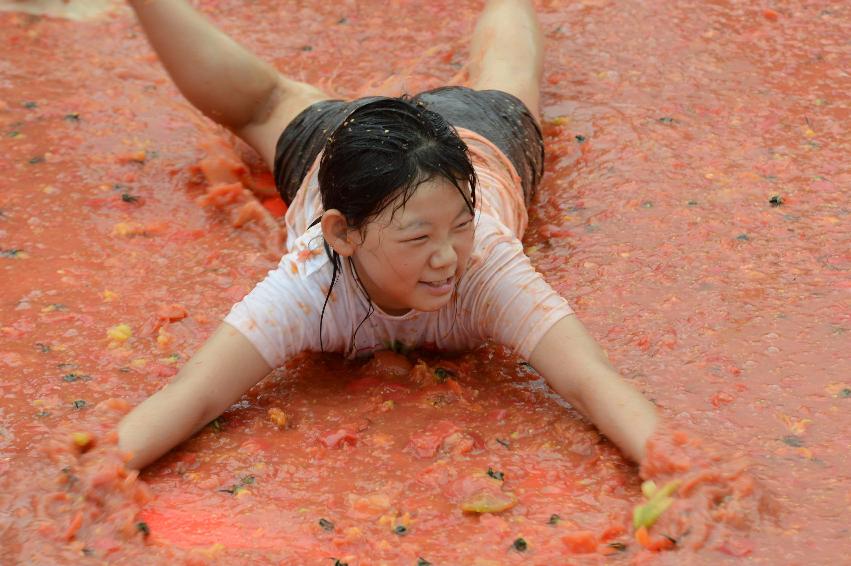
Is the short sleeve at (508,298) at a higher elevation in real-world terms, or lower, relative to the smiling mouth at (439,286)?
lower

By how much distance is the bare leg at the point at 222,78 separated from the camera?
11.5 feet

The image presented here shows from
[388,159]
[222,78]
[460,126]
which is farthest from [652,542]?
[222,78]

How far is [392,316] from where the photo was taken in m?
Answer: 2.77

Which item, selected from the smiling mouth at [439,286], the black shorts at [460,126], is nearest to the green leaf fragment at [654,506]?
the smiling mouth at [439,286]

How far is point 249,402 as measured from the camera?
275 cm

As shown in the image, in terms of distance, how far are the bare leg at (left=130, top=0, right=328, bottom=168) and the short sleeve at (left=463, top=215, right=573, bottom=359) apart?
1.13 meters

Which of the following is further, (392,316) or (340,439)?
(392,316)

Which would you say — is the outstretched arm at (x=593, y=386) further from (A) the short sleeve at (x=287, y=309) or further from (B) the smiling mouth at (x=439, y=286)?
(A) the short sleeve at (x=287, y=309)

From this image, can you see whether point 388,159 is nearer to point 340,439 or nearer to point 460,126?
point 340,439

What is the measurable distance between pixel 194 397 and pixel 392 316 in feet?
1.72

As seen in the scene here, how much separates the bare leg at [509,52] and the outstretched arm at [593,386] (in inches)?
48.2

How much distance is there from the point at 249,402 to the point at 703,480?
1.09 meters

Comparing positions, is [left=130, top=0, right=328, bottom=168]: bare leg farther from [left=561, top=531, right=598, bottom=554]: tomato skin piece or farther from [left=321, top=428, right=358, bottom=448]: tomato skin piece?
[left=561, top=531, right=598, bottom=554]: tomato skin piece

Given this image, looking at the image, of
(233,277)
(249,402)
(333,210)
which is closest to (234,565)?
(249,402)
